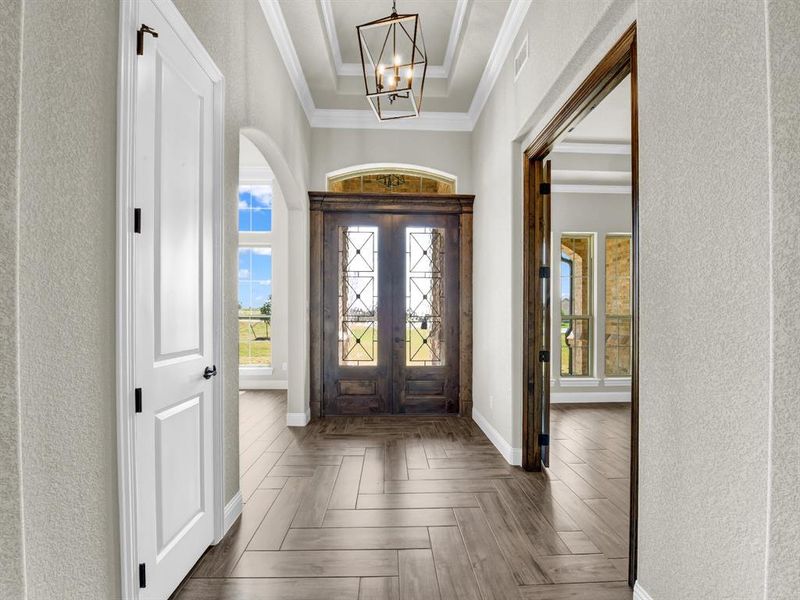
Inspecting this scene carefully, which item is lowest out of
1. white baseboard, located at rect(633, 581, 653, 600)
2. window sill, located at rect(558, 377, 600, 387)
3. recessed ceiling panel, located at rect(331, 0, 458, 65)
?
white baseboard, located at rect(633, 581, 653, 600)

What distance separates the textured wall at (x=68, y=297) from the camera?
1156 mm

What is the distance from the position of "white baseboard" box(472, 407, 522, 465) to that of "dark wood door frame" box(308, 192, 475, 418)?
0.42m

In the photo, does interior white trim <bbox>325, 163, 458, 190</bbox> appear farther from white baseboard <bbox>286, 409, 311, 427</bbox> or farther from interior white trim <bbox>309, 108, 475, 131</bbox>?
white baseboard <bbox>286, 409, 311, 427</bbox>

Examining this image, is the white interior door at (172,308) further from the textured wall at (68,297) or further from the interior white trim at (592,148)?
the interior white trim at (592,148)

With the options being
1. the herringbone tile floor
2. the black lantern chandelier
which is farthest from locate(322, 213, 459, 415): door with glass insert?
the black lantern chandelier

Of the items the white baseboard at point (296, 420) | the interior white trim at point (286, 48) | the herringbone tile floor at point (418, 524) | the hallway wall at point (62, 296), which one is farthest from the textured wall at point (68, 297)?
the white baseboard at point (296, 420)

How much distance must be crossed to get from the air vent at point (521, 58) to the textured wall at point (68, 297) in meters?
2.56

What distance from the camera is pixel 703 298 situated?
1.43 m

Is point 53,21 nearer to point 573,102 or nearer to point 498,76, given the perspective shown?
point 573,102

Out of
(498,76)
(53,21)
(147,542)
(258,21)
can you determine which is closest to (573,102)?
(498,76)

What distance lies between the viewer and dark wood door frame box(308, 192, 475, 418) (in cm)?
487

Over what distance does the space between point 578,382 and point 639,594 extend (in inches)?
176

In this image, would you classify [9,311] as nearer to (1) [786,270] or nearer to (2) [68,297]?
(2) [68,297]

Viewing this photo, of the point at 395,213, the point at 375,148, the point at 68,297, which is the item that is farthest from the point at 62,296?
the point at 375,148
